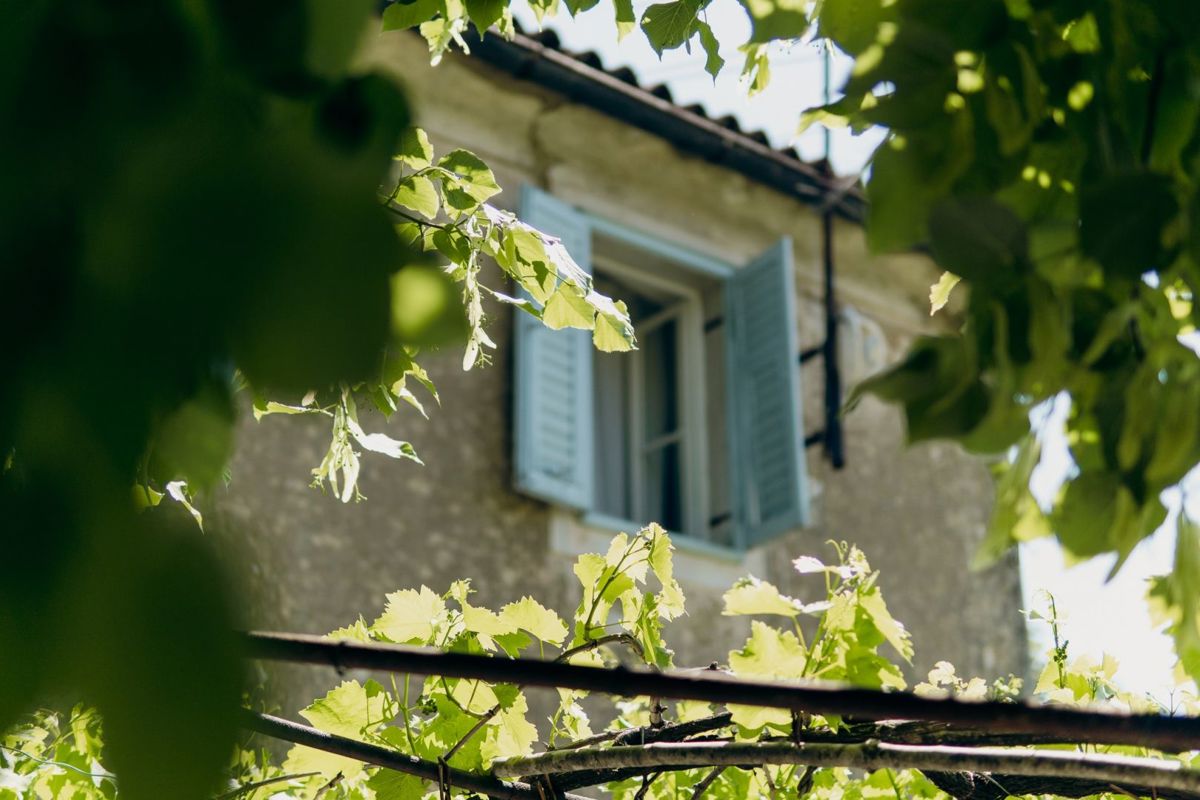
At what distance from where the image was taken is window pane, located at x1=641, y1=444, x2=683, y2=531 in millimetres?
6191

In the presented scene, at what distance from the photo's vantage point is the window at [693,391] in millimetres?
6004

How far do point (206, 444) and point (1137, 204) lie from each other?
534mm

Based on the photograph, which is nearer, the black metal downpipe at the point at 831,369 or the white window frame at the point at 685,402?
the white window frame at the point at 685,402

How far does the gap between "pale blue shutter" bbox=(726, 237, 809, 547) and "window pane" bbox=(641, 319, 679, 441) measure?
295 mm

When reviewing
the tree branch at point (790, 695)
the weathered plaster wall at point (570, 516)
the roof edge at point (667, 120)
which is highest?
the roof edge at point (667, 120)

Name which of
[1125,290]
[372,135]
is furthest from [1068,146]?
[372,135]

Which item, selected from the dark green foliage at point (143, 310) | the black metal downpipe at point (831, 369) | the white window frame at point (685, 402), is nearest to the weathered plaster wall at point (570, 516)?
the black metal downpipe at point (831, 369)

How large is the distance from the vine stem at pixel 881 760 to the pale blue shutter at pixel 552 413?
Result: 3650mm

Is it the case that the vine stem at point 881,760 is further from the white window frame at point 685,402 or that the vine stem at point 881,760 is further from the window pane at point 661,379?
the window pane at point 661,379

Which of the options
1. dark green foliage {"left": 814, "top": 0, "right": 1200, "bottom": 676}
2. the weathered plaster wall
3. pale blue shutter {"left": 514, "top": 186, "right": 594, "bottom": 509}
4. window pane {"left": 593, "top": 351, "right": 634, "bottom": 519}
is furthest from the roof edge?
dark green foliage {"left": 814, "top": 0, "right": 1200, "bottom": 676}

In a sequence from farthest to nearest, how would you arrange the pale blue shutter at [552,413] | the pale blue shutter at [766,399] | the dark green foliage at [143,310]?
1. the pale blue shutter at [766,399]
2. the pale blue shutter at [552,413]
3. the dark green foliage at [143,310]

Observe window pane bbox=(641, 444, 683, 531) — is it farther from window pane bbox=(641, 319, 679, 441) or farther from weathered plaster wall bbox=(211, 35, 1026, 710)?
weathered plaster wall bbox=(211, 35, 1026, 710)

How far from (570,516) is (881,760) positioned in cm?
423

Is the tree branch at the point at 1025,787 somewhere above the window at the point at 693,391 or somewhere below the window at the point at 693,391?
below
